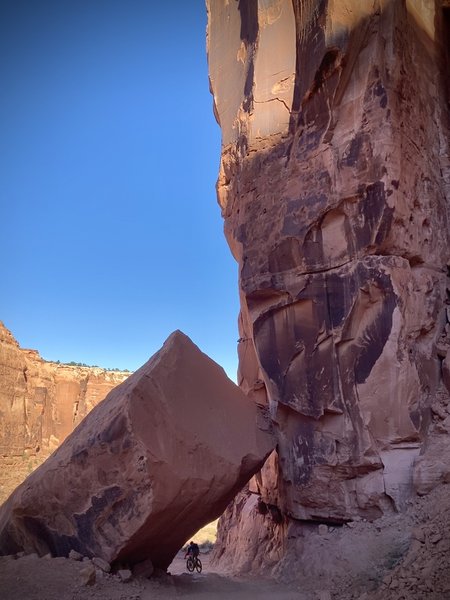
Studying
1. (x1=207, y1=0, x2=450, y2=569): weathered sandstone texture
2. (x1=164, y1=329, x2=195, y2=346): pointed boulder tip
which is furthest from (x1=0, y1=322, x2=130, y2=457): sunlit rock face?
(x1=164, y1=329, x2=195, y2=346): pointed boulder tip

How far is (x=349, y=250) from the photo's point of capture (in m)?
7.45

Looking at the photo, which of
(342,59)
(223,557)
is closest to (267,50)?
(342,59)

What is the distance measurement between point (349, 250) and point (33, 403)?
20.3 meters

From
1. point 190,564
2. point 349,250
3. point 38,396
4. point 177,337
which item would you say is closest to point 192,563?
point 190,564

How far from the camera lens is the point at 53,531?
617 centimetres

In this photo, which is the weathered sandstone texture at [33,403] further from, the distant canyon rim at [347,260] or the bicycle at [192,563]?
the distant canyon rim at [347,260]

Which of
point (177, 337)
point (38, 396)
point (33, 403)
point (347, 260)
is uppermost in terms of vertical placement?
point (347, 260)

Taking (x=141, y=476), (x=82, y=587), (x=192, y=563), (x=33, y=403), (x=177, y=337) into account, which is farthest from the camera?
(x=33, y=403)

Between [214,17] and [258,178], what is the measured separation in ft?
16.2

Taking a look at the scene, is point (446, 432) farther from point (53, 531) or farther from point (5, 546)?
point (5, 546)

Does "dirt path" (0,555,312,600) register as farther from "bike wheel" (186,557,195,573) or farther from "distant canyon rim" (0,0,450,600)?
"bike wheel" (186,557,195,573)

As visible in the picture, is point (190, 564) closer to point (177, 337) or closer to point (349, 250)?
point (177, 337)

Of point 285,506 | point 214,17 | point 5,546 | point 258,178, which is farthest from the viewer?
point 214,17

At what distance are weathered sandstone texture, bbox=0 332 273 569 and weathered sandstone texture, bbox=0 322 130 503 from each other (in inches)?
605
